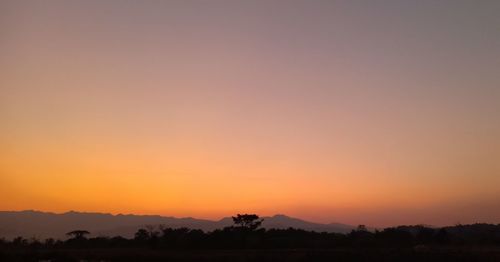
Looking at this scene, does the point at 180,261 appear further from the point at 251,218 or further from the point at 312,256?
the point at 251,218

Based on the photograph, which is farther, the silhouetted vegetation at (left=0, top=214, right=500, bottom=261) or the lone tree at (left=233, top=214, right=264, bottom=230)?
the lone tree at (left=233, top=214, right=264, bottom=230)

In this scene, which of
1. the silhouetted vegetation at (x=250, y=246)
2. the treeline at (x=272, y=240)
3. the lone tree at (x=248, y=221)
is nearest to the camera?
the silhouetted vegetation at (x=250, y=246)

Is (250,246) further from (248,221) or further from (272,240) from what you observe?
(248,221)

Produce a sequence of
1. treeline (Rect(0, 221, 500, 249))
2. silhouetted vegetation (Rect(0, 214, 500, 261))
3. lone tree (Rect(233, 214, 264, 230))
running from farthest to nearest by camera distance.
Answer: lone tree (Rect(233, 214, 264, 230)), treeline (Rect(0, 221, 500, 249)), silhouetted vegetation (Rect(0, 214, 500, 261))

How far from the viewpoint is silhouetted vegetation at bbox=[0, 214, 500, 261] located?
44.9 metres

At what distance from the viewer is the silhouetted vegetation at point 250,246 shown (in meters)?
44.9

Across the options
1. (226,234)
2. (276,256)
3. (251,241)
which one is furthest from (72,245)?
(276,256)

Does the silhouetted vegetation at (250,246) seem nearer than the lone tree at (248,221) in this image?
Yes

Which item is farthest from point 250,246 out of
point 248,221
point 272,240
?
point 248,221

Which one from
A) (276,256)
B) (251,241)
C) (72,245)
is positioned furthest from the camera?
(72,245)

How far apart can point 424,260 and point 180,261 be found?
19.2 m

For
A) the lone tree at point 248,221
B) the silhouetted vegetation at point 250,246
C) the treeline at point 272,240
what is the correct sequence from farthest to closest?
the lone tree at point 248,221 → the treeline at point 272,240 → the silhouetted vegetation at point 250,246

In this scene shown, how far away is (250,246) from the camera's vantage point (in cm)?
6122

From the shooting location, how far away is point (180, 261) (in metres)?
43.6
